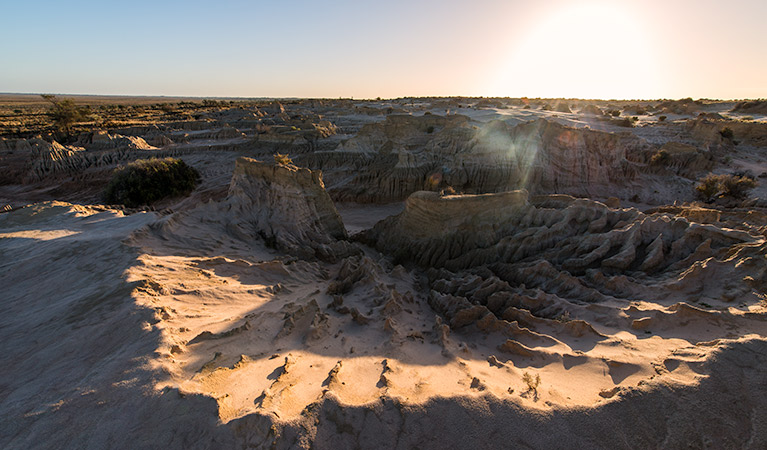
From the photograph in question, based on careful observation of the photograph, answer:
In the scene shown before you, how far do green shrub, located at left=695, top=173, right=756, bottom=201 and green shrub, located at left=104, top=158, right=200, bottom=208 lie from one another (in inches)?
1384

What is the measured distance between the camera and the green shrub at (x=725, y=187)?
18.2 meters

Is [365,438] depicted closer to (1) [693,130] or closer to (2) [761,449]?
(2) [761,449]

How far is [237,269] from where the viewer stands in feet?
30.0

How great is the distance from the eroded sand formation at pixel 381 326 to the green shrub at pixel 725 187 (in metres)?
3.48

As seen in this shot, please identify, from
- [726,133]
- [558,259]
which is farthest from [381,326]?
[726,133]

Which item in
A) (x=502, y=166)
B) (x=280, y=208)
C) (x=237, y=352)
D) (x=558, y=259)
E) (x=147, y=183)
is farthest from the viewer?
(x=147, y=183)

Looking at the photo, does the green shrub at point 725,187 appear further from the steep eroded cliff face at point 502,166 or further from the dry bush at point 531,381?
the dry bush at point 531,381

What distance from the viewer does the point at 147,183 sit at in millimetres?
22547

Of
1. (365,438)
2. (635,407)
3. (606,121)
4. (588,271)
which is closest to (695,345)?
(635,407)

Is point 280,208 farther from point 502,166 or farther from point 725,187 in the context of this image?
point 725,187

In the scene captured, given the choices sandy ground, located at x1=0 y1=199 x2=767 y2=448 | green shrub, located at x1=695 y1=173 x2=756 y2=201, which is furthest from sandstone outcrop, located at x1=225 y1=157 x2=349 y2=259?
green shrub, located at x1=695 y1=173 x2=756 y2=201

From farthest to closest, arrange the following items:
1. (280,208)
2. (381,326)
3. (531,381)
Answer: (280,208) → (381,326) → (531,381)

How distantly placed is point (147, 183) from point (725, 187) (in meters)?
37.1

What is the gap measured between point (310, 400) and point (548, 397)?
9.97ft
